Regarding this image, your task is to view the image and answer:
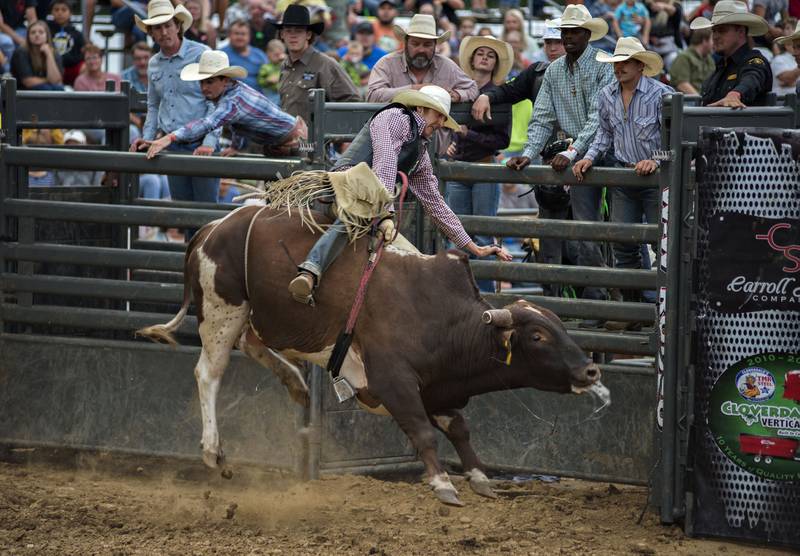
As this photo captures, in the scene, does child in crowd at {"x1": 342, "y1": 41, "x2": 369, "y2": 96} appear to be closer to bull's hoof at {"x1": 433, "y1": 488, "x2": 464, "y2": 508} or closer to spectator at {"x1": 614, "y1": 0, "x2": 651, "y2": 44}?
spectator at {"x1": 614, "y1": 0, "x2": 651, "y2": 44}

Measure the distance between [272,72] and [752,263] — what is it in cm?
856

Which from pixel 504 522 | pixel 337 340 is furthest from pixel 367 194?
pixel 504 522

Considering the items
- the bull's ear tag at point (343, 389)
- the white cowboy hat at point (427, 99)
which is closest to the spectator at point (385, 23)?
the white cowboy hat at point (427, 99)

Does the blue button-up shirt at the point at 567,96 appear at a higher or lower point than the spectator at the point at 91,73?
higher

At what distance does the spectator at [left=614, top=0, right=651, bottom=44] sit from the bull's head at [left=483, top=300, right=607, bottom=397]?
9.51 metres

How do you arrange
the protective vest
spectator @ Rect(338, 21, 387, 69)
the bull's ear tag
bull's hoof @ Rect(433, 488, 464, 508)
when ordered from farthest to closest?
spectator @ Rect(338, 21, 387, 69) < the protective vest < the bull's ear tag < bull's hoof @ Rect(433, 488, 464, 508)

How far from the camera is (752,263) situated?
6.80 meters

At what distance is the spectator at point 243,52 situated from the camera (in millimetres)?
14320

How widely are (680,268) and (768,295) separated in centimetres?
54

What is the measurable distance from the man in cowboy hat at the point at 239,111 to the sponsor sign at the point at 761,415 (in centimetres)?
376

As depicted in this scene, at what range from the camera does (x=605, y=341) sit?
Answer: 25.5 ft

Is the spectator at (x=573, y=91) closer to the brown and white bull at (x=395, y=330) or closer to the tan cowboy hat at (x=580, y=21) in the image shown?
the tan cowboy hat at (x=580, y=21)

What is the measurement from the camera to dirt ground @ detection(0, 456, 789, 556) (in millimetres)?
6727

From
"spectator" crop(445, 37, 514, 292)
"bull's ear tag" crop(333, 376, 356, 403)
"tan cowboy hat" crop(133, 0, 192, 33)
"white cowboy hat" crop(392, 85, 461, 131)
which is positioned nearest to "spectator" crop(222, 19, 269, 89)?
"tan cowboy hat" crop(133, 0, 192, 33)
